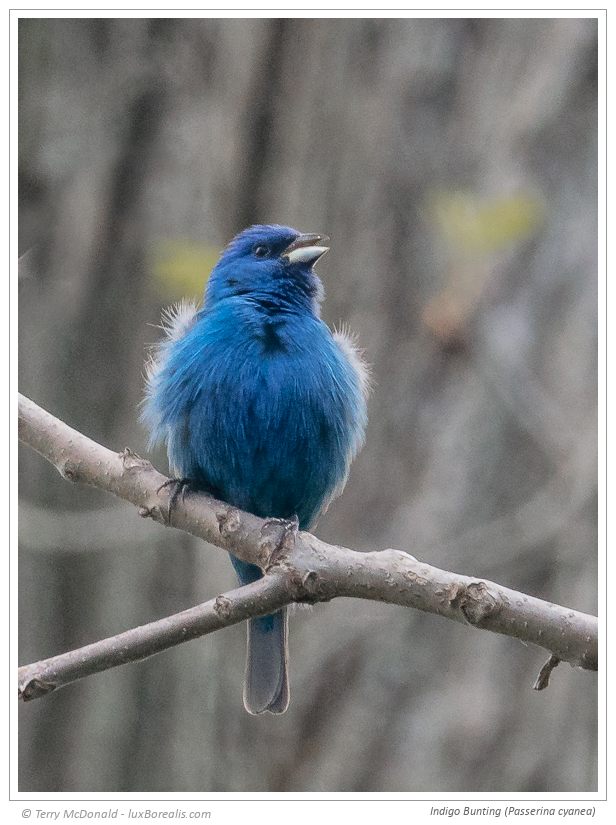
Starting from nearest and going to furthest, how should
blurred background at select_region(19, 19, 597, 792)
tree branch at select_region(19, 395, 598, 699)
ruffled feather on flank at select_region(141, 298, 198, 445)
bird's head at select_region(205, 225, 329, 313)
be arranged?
tree branch at select_region(19, 395, 598, 699), ruffled feather on flank at select_region(141, 298, 198, 445), bird's head at select_region(205, 225, 329, 313), blurred background at select_region(19, 19, 597, 792)

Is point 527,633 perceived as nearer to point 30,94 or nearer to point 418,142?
point 30,94

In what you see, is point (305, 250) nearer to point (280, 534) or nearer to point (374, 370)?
point (374, 370)

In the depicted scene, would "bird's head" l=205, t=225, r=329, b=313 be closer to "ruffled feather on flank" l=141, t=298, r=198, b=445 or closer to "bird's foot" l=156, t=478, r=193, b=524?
"ruffled feather on flank" l=141, t=298, r=198, b=445

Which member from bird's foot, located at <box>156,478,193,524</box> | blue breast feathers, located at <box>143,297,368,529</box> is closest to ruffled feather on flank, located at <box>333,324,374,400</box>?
blue breast feathers, located at <box>143,297,368,529</box>

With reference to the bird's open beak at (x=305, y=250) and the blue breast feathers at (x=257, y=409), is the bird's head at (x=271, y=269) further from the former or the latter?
the blue breast feathers at (x=257, y=409)

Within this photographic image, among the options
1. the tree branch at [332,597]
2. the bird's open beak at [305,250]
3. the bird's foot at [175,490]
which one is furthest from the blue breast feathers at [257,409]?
the tree branch at [332,597]
